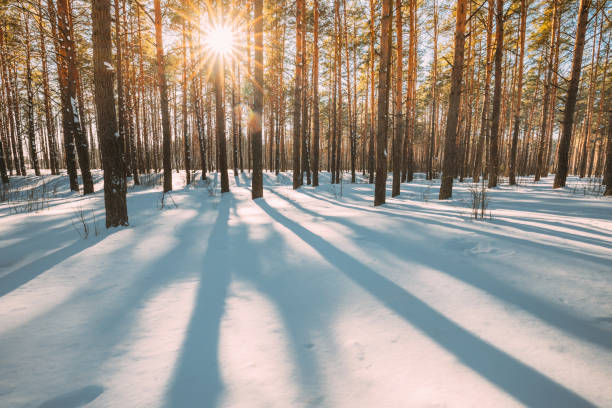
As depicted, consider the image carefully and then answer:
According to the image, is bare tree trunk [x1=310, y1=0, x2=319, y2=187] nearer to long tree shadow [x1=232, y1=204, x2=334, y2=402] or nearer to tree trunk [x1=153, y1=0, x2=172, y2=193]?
tree trunk [x1=153, y1=0, x2=172, y2=193]

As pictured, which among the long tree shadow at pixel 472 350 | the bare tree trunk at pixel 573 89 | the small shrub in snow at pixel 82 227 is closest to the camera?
the long tree shadow at pixel 472 350

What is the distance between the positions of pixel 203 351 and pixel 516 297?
7.56 feet

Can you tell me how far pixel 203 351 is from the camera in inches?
59.9

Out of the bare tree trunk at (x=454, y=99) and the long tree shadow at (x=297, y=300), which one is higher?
the bare tree trunk at (x=454, y=99)

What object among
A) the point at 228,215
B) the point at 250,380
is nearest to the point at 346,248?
the point at 250,380

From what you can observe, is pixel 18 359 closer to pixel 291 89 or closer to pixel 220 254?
pixel 220 254

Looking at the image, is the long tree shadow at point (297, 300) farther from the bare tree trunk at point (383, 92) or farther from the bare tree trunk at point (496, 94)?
the bare tree trunk at point (496, 94)

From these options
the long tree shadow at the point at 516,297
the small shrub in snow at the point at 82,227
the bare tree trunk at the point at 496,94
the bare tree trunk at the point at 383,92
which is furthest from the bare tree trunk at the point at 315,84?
the long tree shadow at the point at 516,297

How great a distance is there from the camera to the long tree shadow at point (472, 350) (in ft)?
3.76

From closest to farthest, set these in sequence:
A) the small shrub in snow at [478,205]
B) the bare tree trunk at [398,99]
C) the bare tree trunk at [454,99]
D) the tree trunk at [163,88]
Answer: the small shrub in snow at [478,205] < the bare tree trunk at [454,99] < the bare tree trunk at [398,99] < the tree trunk at [163,88]

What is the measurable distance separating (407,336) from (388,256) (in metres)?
1.33

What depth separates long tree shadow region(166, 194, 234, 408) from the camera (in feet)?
3.96

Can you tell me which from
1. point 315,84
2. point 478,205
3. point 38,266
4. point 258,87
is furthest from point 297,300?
point 315,84

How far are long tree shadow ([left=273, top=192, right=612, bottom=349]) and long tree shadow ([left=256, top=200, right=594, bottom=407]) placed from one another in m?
0.56
